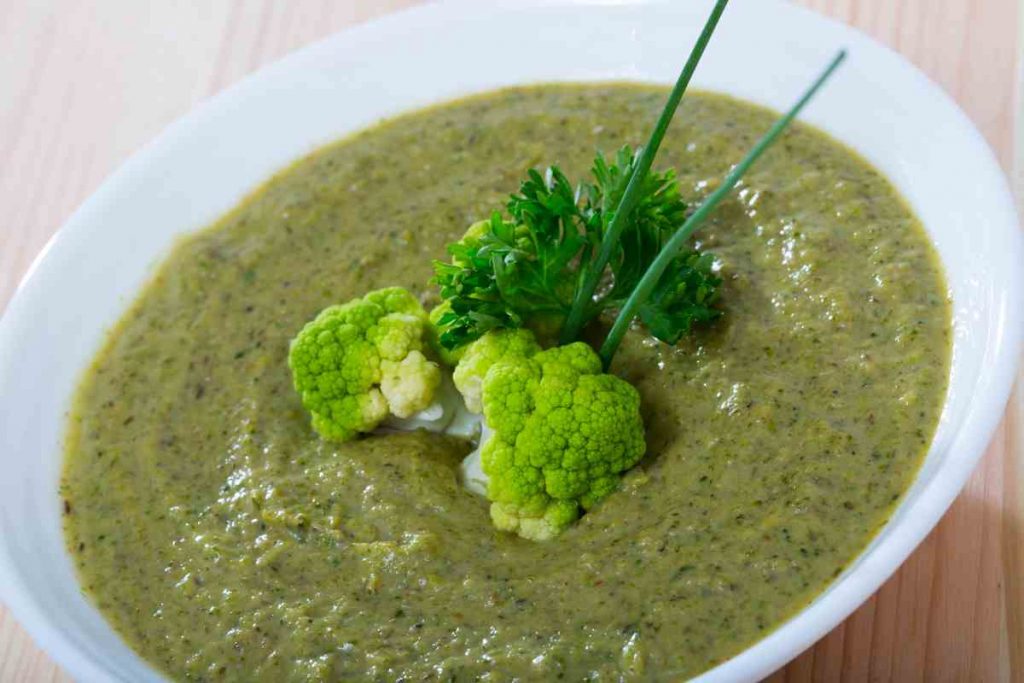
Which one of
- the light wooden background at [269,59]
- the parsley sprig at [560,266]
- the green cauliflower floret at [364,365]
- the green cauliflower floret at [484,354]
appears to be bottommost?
the light wooden background at [269,59]

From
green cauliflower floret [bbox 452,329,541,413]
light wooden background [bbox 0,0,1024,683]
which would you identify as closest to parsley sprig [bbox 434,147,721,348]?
green cauliflower floret [bbox 452,329,541,413]

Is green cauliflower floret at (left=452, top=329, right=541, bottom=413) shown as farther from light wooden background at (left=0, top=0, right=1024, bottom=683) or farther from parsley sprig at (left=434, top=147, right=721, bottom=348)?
light wooden background at (left=0, top=0, right=1024, bottom=683)

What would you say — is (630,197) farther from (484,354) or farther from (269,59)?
(269,59)

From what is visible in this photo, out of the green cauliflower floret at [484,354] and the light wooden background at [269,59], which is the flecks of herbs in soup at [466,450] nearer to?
the green cauliflower floret at [484,354]

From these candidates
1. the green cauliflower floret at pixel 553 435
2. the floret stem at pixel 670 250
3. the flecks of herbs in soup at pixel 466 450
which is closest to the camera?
the floret stem at pixel 670 250

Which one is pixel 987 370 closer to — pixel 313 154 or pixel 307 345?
pixel 307 345

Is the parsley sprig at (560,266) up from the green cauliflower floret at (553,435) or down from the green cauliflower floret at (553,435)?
up

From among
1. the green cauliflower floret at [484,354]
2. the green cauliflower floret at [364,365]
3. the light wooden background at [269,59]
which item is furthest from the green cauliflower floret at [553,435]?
the light wooden background at [269,59]

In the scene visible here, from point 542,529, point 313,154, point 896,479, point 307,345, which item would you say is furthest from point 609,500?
point 313,154
